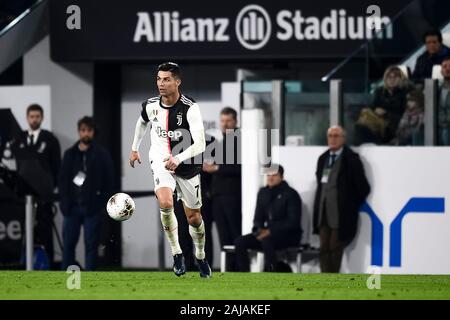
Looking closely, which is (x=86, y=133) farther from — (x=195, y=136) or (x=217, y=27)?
(x=195, y=136)

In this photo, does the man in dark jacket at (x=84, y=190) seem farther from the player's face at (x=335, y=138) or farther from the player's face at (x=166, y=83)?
the player's face at (x=166, y=83)

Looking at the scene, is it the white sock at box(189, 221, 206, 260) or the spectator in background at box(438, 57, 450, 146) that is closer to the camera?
the white sock at box(189, 221, 206, 260)

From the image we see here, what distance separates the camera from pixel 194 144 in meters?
14.1

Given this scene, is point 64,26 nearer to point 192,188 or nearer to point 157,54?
point 157,54

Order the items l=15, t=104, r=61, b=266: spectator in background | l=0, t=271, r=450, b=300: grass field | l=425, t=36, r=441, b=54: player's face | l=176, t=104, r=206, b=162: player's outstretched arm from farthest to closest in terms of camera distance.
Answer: l=15, t=104, r=61, b=266: spectator in background, l=425, t=36, r=441, b=54: player's face, l=176, t=104, r=206, b=162: player's outstretched arm, l=0, t=271, r=450, b=300: grass field

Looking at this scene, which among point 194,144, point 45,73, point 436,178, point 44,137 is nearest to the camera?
point 194,144

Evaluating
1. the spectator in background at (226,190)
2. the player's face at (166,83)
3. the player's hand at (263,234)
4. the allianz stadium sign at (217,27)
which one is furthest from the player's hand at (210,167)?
the player's face at (166,83)

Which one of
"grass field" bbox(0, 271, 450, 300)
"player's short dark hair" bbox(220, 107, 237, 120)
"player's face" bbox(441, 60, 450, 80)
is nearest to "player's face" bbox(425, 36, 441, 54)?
Answer: "player's face" bbox(441, 60, 450, 80)

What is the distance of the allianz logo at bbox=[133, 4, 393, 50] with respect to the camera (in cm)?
2166

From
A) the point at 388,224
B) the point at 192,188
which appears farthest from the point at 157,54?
the point at 192,188

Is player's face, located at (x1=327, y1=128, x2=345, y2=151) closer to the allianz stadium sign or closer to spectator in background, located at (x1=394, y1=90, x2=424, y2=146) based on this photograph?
spectator in background, located at (x1=394, y1=90, x2=424, y2=146)

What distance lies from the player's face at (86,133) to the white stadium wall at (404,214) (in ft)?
12.9

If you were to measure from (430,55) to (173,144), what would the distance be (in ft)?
18.4

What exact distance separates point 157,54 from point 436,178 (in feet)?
→ 18.1
